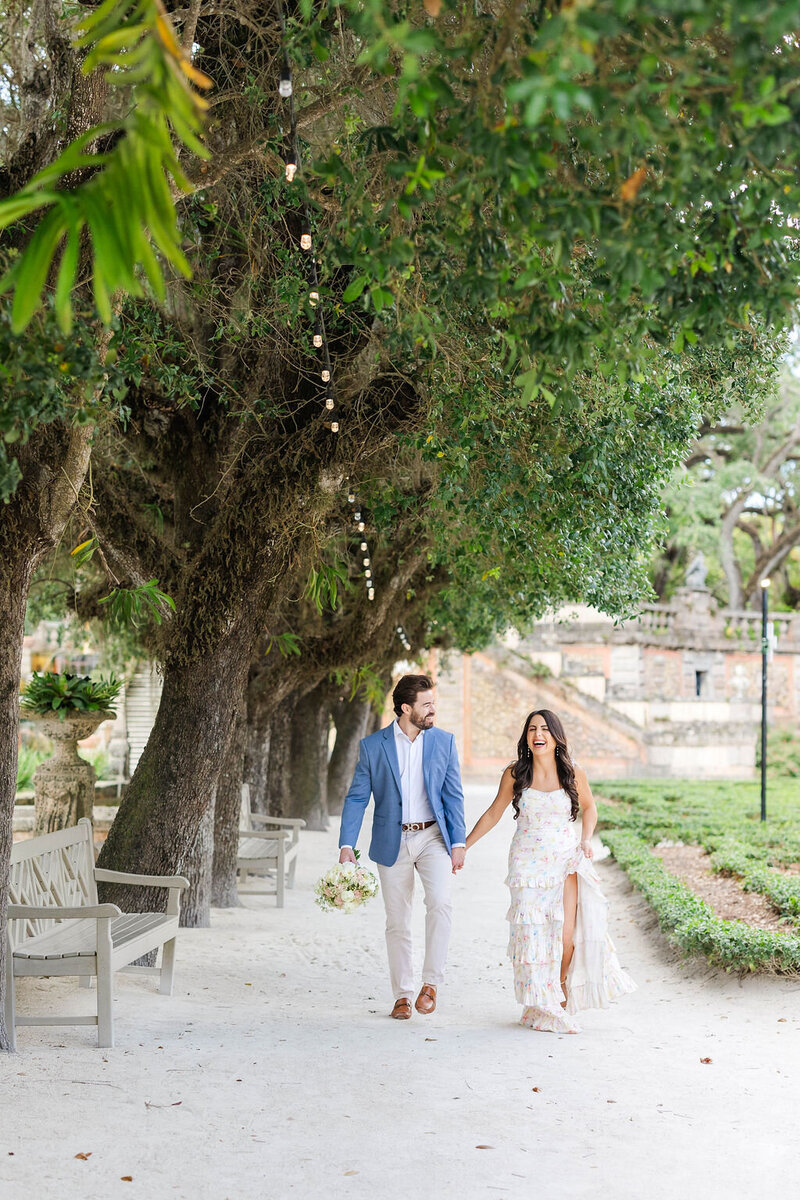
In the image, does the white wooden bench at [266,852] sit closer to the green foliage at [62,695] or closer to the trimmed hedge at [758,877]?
the green foliage at [62,695]

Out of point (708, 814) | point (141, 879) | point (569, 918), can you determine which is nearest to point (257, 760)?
point (141, 879)

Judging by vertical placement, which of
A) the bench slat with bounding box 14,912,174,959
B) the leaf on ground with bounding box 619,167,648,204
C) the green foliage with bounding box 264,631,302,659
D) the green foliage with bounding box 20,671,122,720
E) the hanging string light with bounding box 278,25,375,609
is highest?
the hanging string light with bounding box 278,25,375,609

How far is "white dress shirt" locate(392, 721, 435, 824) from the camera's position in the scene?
240 inches

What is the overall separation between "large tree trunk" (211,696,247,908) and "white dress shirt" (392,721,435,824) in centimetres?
383

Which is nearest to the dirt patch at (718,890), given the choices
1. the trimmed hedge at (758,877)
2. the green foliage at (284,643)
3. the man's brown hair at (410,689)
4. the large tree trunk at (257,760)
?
the trimmed hedge at (758,877)

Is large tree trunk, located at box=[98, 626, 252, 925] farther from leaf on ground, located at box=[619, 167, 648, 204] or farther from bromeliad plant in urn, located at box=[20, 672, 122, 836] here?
leaf on ground, located at box=[619, 167, 648, 204]

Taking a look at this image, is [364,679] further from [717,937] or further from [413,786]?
[413,786]

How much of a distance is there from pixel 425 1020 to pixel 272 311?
4.14 meters

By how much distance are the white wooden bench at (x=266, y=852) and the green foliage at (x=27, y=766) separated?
4.64m

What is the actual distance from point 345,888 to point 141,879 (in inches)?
67.0

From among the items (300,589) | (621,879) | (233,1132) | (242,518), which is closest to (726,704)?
(621,879)

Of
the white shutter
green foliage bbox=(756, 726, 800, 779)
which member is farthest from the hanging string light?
green foliage bbox=(756, 726, 800, 779)

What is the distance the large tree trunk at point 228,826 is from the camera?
1002 centimetres

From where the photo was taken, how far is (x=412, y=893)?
604cm
